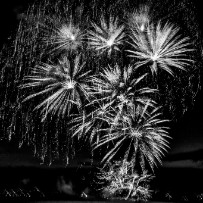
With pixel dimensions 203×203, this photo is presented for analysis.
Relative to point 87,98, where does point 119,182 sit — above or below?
below

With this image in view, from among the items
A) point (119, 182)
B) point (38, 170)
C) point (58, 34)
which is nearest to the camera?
point (58, 34)

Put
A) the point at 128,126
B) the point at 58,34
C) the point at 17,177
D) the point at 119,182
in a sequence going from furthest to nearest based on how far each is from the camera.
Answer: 1. the point at 17,177
2. the point at 119,182
3. the point at 128,126
4. the point at 58,34

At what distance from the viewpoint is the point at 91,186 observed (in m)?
94.1

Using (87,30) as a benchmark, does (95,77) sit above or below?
below

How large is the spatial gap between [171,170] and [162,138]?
83.8 metres

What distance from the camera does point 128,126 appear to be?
1157 cm

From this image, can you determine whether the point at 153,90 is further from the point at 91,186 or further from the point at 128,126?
the point at 91,186

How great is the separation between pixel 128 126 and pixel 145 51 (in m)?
2.71

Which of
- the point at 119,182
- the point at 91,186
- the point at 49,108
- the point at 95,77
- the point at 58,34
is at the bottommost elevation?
the point at 91,186

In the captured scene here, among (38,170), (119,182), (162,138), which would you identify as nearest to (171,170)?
(38,170)

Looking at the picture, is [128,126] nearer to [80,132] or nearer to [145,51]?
[80,132]

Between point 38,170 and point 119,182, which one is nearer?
point 119,182

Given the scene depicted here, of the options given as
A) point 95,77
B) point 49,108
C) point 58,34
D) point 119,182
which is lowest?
point 119,182

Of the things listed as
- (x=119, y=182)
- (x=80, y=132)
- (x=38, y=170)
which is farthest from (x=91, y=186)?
(x=80, y=132)
